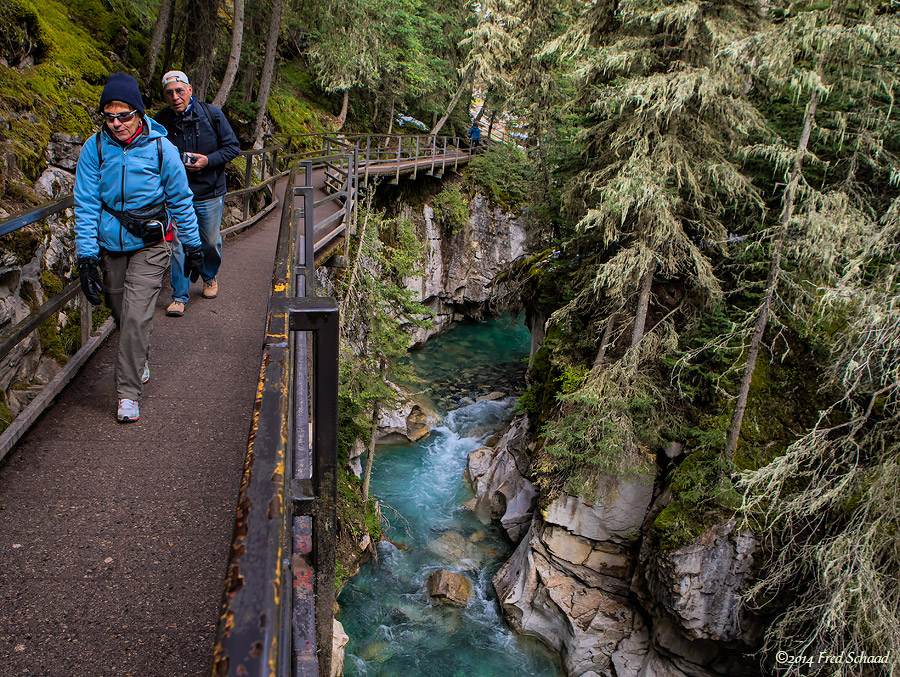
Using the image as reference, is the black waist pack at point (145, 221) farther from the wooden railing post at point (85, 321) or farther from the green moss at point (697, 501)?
the green moss at point (697, 501)

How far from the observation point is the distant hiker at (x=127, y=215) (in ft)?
11.4

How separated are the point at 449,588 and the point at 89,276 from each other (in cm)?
1048

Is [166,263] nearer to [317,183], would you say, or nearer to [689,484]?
[689,484]

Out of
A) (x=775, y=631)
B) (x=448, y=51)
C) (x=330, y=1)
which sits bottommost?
(x=775, y=631)

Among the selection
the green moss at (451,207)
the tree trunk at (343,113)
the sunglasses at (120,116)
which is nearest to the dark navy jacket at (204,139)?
the sunglasses at (120,116)

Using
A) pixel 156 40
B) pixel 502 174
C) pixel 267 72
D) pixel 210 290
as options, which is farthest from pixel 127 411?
pixel 502 174

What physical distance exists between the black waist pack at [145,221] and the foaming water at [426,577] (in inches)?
372

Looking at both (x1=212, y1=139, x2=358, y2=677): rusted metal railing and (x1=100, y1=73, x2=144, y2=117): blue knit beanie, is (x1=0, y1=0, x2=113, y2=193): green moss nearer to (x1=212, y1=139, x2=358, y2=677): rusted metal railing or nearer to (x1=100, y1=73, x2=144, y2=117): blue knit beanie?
(x1=100, y1=73, x2=144, y2=117): blue knit beanie

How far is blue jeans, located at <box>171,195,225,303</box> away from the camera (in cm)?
540

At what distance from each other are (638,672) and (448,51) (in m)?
29.1

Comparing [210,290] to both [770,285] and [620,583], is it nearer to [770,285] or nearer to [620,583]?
[770,285]

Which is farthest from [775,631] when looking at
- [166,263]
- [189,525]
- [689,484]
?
[166,263]

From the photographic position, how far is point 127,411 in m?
3.72

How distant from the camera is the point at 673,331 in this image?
35.7ft
